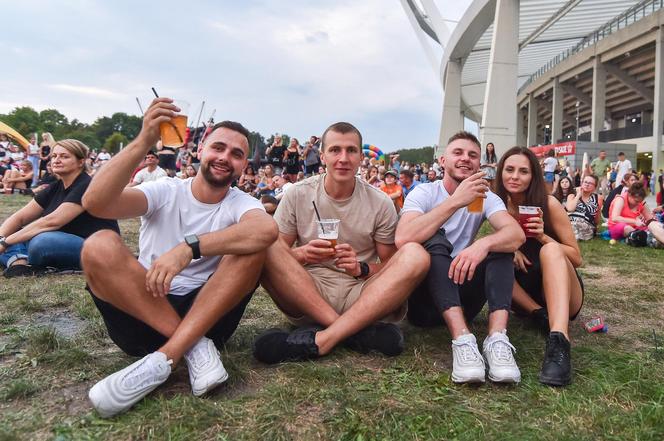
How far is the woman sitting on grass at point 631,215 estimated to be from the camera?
7031mm

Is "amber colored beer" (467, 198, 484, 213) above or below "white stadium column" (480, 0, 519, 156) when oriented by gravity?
below

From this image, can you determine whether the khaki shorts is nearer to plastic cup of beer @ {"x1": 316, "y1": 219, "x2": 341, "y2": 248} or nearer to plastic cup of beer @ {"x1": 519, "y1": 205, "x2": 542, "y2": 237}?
plastic cup of beer @ {"x1": 316, "y1": 219, "x2": 341, "y2": 248}

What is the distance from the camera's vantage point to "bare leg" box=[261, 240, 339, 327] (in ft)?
8.05

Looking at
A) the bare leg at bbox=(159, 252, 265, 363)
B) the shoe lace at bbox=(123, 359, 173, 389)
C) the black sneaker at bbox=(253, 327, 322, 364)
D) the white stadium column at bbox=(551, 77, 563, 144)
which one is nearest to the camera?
the shoe lace at bbox=(123, 359, 173, 389)

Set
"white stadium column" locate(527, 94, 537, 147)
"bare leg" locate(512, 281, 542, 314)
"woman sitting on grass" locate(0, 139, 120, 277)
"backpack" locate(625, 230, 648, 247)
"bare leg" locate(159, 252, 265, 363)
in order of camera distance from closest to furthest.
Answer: "bare leg" locate(159, 252, 265, 363)
"bare leg" locate(512, 281, 542, 314)
"woman sitting on grass" locate(0, 139, 120, 277)
"backpack" locate(625, 230, 648, 247)
"white stadium column" locate(527, 94, 537, 147)

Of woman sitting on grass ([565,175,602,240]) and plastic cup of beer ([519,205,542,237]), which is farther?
woman sitting on grass ([565,175,602,240])

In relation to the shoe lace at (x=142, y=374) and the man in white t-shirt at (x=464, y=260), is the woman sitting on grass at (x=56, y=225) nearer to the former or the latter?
the shoe lace at (x=142, y=374)

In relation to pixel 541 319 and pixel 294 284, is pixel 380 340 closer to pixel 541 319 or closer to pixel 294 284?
pixel 294 284

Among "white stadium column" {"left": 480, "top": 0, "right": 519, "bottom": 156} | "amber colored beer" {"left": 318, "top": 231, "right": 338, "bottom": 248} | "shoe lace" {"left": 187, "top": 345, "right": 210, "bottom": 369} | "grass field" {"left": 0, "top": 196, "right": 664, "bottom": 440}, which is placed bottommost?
"grass field" {"left": 0, "top": 196, "right": 664, "bottom": 440}

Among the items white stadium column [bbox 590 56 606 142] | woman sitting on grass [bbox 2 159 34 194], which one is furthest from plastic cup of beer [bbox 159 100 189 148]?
white stadium column [bbox 590 56 606 142]

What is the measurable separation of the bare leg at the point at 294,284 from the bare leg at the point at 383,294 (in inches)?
4.0

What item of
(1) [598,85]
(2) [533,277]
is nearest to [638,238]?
(2) [533,277]

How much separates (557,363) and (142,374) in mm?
1864

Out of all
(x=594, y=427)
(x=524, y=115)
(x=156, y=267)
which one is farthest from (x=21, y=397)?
(x=524, y=115)
